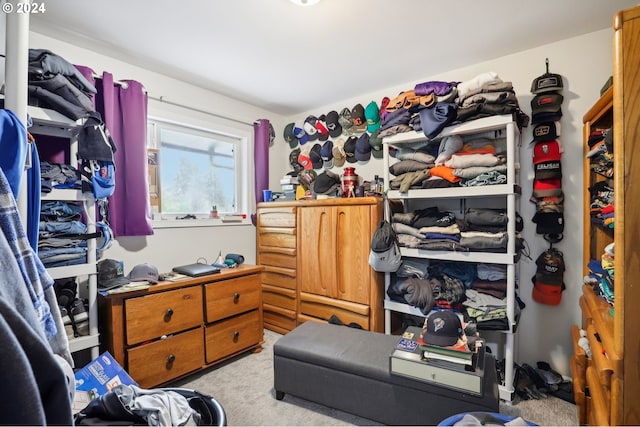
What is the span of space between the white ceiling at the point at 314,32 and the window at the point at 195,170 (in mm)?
534

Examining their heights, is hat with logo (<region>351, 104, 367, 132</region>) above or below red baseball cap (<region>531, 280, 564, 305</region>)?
above

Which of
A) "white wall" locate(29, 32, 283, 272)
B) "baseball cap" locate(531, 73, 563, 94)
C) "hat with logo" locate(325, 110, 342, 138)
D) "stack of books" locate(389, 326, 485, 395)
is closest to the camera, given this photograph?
"stack of books" locate(389, 326, 485, 395)

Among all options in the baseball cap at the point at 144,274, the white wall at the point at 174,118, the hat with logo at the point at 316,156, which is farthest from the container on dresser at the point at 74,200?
the hat with logo at the point at 316,156

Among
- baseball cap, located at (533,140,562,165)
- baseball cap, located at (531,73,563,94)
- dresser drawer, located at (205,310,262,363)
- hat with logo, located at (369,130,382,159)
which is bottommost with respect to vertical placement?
dresser drawer, located at (205,310,262,363)

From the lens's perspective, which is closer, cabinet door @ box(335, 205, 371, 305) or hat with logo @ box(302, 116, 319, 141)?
cabinet door @ box(335, 205, 371, 305)

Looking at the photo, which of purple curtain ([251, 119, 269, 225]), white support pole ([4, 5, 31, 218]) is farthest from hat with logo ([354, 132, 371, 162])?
white support pole ([4, 5, 31, 218])

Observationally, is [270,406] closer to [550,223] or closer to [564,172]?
[550,223]

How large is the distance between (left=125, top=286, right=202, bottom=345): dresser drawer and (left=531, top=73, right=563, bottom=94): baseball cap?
281 cm

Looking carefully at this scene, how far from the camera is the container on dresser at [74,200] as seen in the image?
59.7 inches

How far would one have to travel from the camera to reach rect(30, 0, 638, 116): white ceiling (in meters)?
1.67

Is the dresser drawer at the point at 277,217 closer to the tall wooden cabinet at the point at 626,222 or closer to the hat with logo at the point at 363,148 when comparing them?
the hat with logo at the point at 363,148

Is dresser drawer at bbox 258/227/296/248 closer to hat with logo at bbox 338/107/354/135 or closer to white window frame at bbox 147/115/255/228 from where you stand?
white window frame at bbox 147/115/255/228

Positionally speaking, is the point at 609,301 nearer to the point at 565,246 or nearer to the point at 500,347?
the point at 565,246

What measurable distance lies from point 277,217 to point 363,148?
3.66 ft
